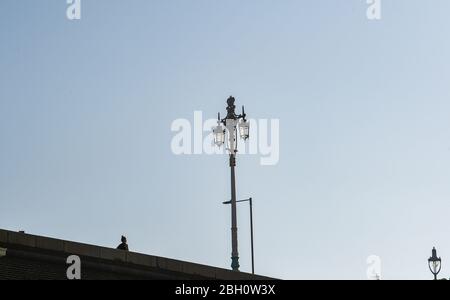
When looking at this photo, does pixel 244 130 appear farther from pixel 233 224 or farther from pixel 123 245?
pixel 123 245

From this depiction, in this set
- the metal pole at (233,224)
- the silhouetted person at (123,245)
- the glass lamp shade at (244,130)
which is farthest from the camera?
the glass lamp shade at (244,130)

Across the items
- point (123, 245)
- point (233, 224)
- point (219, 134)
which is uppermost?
point (219, 134)

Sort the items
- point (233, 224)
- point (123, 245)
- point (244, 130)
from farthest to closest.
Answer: point (244, 130) → point (233, 224) → point (123, 245)

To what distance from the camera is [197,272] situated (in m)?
25.8

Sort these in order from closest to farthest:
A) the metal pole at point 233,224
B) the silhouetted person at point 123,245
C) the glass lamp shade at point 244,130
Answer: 1. the silhouetted person at point 123,245
2. the metal pole at point 233,224
3. the glass lamp shade at point 244,130

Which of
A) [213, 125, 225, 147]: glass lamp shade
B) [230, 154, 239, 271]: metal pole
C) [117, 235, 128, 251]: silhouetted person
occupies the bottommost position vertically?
[117, 235, 128, 251]: silhouetted person

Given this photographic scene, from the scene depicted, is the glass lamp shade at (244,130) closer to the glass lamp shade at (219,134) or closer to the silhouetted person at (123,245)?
the glass lamp shade at (219,134)

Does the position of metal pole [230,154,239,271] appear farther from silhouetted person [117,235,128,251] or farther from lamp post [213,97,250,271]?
silhouetted person [117,235,128,251]

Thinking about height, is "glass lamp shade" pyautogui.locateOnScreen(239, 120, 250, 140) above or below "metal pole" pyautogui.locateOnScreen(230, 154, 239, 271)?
above

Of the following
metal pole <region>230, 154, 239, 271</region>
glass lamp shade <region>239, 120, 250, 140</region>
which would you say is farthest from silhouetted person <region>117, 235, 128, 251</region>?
glass lamp shade <region>239, 120, 250, 140</region>

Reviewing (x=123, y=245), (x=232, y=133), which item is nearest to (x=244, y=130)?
(x=232, y=133)

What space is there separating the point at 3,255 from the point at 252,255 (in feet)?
69.8

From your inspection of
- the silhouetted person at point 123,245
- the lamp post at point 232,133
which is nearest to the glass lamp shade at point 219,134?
the lamp post at point 232,133

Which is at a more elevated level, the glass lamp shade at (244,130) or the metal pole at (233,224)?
the glass lamp shade at (244,130)
